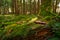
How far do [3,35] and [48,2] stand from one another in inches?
89.5

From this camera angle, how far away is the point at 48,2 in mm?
5715

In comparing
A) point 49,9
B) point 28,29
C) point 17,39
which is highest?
point 49,9

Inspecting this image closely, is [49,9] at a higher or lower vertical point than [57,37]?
higher

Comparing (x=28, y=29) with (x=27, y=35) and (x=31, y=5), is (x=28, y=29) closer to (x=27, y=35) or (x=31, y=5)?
(x=27, y=35)

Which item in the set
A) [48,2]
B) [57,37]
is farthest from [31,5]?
[57,37]

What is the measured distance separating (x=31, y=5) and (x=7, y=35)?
6.83 meters

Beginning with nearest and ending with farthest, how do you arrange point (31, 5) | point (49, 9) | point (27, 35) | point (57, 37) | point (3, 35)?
point (57, 37)
point (27, 35)
point (3, 35)
point (49, 9)
point (31, 5)

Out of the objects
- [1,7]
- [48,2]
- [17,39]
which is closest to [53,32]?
[17,39]

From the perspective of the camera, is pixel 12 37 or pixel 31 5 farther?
pixel 31 5

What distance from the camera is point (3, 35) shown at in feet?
14.9

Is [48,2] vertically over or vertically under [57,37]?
over

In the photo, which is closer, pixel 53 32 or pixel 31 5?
pixel 53 32

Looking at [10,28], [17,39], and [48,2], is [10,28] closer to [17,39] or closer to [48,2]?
[17,39]

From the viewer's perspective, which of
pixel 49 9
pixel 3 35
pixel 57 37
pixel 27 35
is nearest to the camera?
pixel 57 37
